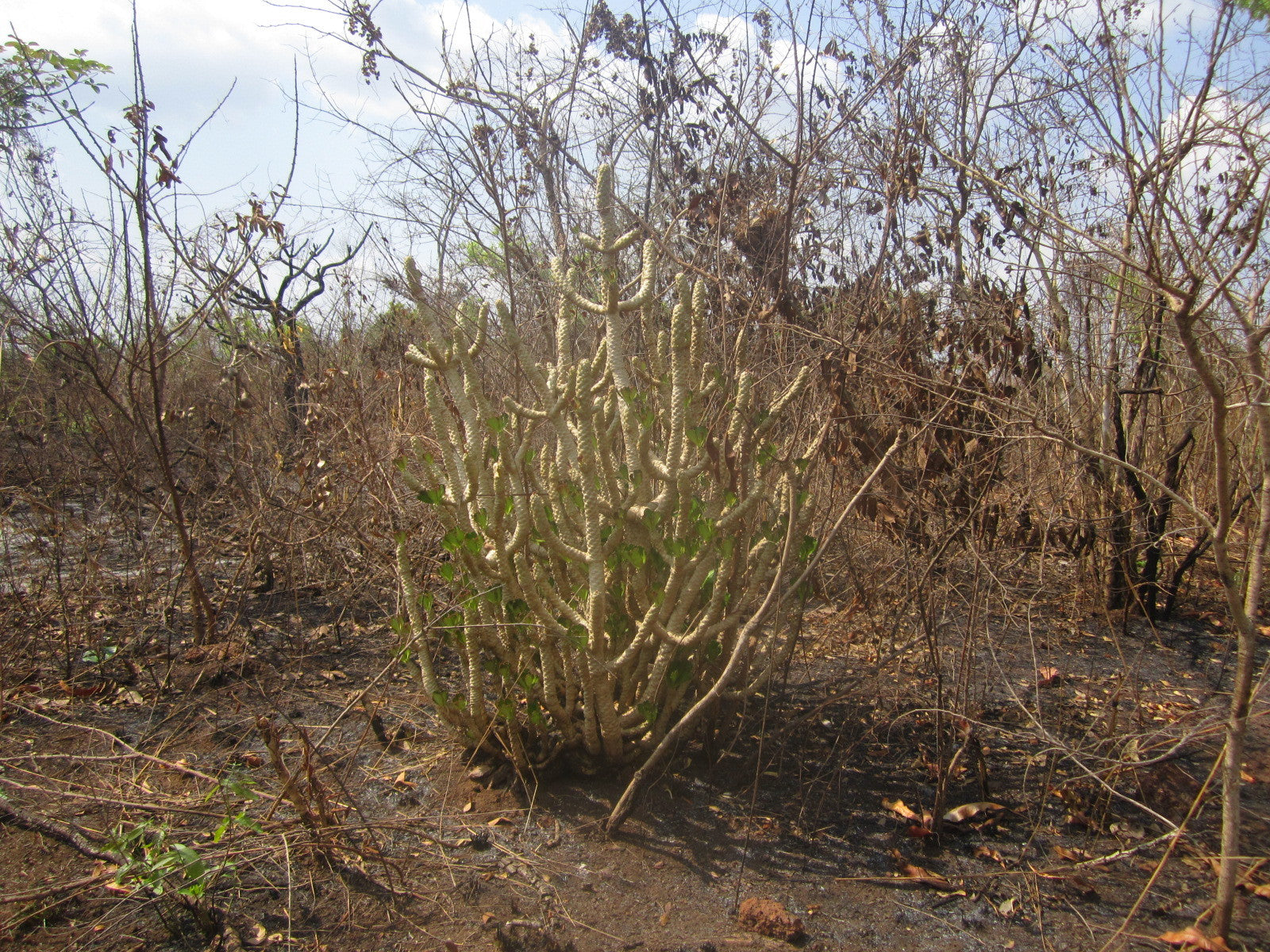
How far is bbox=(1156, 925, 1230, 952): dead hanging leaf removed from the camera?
1978 mm

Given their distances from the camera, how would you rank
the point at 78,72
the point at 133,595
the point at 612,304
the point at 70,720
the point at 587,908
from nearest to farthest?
the point at 587,908, the point at 612,304, the point at 70,720, the point at 133,595, the point at 78,72

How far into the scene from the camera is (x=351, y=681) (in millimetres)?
3775

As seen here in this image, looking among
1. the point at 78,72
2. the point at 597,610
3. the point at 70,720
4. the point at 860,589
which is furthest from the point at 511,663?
the point at 78,72

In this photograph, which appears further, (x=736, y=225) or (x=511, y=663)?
(x=736, y=225)

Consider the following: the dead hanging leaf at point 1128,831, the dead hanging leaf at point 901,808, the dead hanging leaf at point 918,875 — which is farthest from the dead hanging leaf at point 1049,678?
the dead hanging leaf at point 918,875

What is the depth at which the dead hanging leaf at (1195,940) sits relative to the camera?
1.98 metres

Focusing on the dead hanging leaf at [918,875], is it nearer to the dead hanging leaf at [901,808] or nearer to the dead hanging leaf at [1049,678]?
the dead hanging leaf at [901,808]

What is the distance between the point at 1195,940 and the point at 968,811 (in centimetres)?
70

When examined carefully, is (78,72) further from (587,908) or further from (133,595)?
(587,908)

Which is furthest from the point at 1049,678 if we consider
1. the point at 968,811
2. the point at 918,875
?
the point at 918,875

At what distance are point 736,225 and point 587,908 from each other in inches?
114

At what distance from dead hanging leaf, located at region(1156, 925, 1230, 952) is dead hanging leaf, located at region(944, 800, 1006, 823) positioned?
60 cm

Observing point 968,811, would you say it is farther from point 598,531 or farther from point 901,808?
point 598,531

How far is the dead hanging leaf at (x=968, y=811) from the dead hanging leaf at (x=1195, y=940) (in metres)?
0.60
